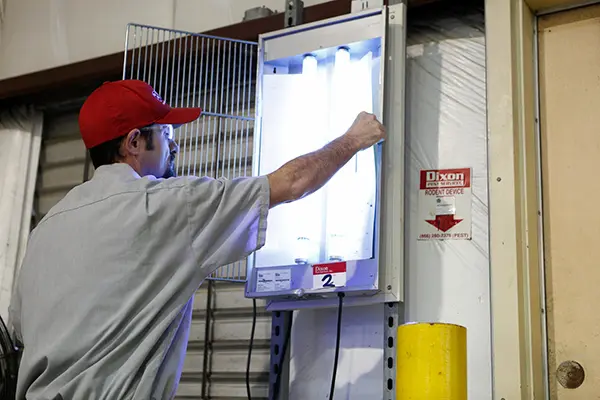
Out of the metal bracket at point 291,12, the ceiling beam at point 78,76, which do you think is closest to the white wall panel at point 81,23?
the ceiling beam at point 78,76

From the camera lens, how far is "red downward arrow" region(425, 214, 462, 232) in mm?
2139

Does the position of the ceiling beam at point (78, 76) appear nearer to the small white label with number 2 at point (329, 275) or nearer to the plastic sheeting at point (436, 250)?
the plastic sheeting at point (436, 250)

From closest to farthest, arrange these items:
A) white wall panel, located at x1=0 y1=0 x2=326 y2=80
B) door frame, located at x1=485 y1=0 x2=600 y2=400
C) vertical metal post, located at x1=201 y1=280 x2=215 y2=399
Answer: door frame, located at x1=485 y1=0 x2=600 y2=400 < vertical metal post, located at x1=201 y1=280 x2=215 y2=399 < white wall panel, located at x1=0 y1=0 x2=326 y2=80

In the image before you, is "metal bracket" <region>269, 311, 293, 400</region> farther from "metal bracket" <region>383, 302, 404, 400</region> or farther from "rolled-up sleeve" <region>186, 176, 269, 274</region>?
"rolled-up sleeve" <region>186, 176, 269, 274</region>

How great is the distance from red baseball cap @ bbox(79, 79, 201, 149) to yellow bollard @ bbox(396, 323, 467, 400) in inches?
30.6

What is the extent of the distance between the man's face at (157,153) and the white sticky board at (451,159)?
2.21 feet

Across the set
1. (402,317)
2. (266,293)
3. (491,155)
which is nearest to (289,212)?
(266,293)

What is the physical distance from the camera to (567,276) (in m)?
2.00

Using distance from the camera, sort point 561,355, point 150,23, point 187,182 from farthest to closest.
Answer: point 150,23 < point 561,355 < point 187,182

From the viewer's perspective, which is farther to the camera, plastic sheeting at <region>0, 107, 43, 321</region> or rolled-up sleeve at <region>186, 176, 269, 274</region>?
plastic sheeting at <region>0, 107, 43, 321</region>

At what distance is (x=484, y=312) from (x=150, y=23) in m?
1.55

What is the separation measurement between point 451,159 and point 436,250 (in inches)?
10.0

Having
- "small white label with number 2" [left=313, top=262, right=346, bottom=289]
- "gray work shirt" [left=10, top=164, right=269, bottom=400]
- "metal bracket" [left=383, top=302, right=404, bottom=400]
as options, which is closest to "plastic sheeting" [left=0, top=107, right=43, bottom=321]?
"gray work shirt" [left=10, top=164, right=269, bottom=400]

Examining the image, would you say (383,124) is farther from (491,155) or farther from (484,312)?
(484,312)
